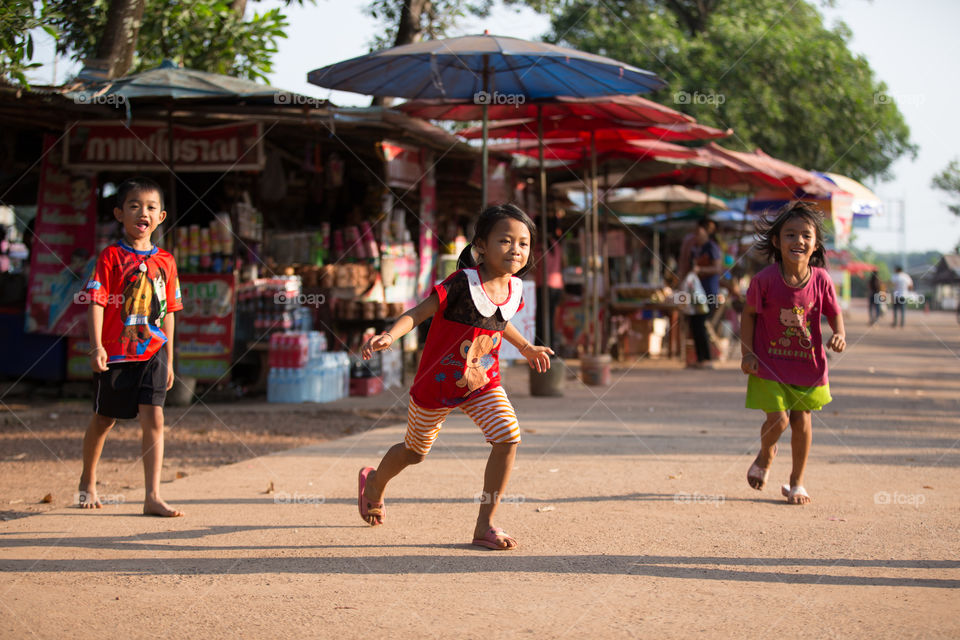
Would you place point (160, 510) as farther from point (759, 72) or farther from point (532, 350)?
Result: point (759, 72)

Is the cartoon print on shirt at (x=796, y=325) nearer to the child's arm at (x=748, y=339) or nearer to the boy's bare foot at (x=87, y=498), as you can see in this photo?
the child's arm at (x=748, y=339)

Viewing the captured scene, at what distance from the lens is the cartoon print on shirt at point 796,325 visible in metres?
4.73

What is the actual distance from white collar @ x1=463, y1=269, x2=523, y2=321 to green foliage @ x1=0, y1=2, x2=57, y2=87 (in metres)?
3.98

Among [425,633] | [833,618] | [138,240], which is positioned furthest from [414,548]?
[138,240]

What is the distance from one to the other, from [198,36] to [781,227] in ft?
26.2

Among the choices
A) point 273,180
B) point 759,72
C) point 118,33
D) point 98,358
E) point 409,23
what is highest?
point 759,72

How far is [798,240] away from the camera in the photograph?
466 cm

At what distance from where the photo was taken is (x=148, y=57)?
1107 centimetres

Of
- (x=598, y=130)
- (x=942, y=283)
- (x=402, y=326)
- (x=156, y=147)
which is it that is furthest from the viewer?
(x=942, y=283)

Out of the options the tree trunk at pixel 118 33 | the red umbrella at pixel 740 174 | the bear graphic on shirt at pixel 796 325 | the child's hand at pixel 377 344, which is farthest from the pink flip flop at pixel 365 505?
the red umbrella at pixel 740 174

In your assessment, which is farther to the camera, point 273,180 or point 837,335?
point 273,180

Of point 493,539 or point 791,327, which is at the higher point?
point 791,327

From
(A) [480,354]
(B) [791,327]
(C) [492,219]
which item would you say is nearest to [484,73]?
(B) [791,327]

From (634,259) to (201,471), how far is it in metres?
19.6
